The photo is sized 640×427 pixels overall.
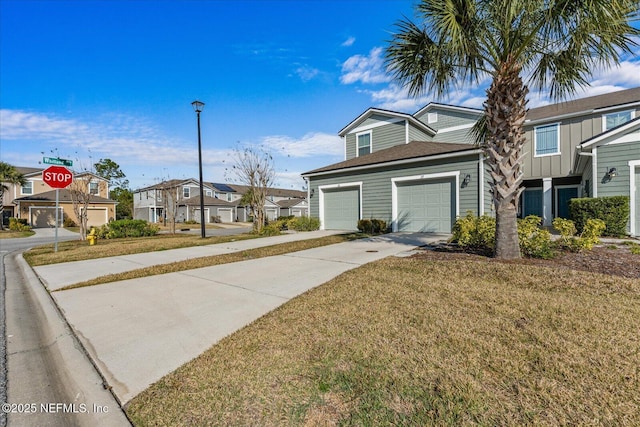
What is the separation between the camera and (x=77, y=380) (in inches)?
100.0

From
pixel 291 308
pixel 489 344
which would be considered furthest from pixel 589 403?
pixel 291 308

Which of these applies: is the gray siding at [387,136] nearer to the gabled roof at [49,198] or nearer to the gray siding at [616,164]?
the gray siding at [616,164]

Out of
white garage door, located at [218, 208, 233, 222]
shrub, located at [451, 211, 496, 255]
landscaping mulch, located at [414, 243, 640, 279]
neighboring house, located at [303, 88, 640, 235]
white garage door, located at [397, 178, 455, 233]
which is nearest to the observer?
landscaping mulch, located at [414, 243, 640, 279]

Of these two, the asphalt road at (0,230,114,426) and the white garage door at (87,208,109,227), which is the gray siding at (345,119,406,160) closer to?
the asphalt road at (0,230,114,426)

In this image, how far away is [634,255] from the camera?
6.30m

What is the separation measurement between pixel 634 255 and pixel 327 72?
12107 mm

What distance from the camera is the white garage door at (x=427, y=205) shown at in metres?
11.5

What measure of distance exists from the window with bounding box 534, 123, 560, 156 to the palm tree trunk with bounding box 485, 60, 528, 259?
12188 mm

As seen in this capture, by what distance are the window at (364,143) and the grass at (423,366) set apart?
45.4 ft

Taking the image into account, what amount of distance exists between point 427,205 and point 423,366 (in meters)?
10.4

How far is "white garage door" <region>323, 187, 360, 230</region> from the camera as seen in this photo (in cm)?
1482

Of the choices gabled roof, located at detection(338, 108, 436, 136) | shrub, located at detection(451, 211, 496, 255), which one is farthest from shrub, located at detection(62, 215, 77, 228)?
shrub, located at detection(451, 211, 496, 255)

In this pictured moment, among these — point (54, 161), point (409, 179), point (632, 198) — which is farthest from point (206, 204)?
point (632, 198)

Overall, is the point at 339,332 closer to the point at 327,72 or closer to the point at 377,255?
the point at 377,255
